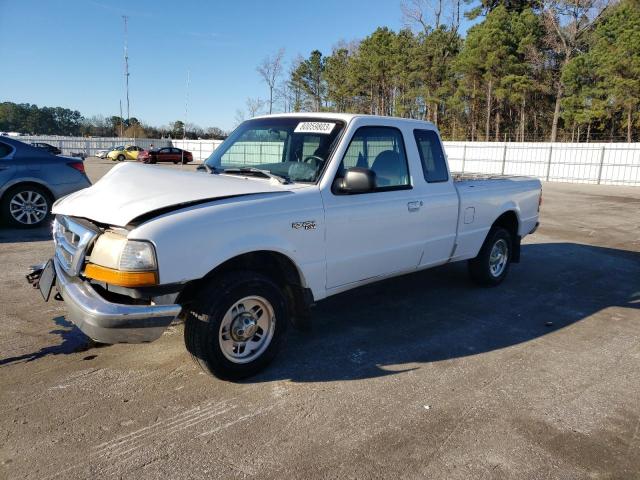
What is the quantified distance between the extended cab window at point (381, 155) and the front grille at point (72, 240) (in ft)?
6.45

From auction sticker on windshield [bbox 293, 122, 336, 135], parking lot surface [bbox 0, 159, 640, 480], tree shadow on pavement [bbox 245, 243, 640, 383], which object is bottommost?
parking lot surface [bbox 0, 159, 640, 480]

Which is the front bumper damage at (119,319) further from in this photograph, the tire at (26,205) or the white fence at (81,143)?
the white fence at (81,143)

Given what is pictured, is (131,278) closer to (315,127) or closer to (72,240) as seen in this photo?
(72,240)

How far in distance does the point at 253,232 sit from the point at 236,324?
0.67 meters

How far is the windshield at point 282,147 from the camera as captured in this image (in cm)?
408

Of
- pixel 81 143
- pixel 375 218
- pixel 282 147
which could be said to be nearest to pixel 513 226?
pixel 375 218

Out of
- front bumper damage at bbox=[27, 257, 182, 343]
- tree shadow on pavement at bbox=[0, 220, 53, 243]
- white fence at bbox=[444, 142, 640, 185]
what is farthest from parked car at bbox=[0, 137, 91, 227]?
white fence at bbox=[444, 142, 640, 185]

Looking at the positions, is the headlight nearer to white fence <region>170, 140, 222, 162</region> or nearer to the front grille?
the front grille

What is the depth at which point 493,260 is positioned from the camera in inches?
247

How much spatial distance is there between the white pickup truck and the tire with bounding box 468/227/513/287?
887 mm

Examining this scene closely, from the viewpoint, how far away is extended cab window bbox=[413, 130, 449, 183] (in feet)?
16.2

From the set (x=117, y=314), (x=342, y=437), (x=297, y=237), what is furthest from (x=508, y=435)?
(x=117, y=314)

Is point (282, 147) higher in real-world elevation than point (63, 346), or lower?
higher

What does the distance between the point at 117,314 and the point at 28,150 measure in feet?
23.8
